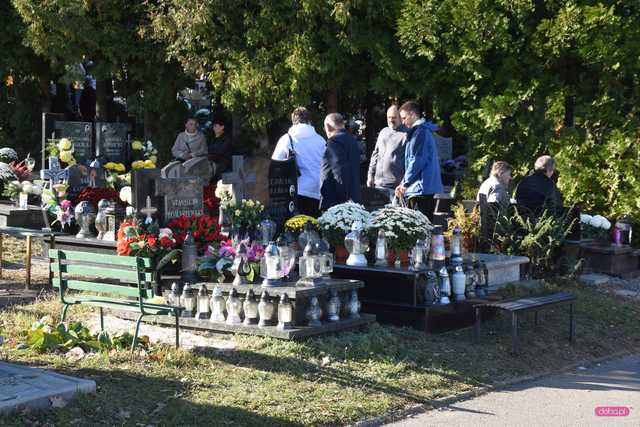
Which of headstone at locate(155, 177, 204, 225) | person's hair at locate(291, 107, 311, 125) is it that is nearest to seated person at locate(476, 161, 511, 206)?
person's hair at locate(291, 107, 311, 125)

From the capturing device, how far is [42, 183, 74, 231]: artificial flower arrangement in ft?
41.5

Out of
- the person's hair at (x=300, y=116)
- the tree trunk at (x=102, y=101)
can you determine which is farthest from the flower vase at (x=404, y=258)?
the tree trunk at (x=102, y=101)

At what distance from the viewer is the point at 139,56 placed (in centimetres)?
2005

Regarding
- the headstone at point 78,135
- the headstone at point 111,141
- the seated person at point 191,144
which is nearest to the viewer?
the headstone at point 78,135

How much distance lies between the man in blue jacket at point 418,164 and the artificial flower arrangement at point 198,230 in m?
2.38

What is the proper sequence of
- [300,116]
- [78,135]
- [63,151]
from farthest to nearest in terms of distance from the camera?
[78,135]
[63,151]
[300,116]

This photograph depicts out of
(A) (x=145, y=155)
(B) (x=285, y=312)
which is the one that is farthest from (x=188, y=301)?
(A) (x=145, y=155)

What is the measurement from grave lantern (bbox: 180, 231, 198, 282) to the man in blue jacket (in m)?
2.91

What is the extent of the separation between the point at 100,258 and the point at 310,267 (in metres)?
1.73

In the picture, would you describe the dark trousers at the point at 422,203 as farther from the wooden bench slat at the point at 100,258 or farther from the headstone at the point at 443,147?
the headstone at the point at 443,147

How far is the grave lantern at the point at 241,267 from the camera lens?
29.6 ft

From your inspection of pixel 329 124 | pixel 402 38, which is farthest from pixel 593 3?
pixel 329 124

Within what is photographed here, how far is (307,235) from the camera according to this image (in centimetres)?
984

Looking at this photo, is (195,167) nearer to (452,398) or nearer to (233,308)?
(233,308)
